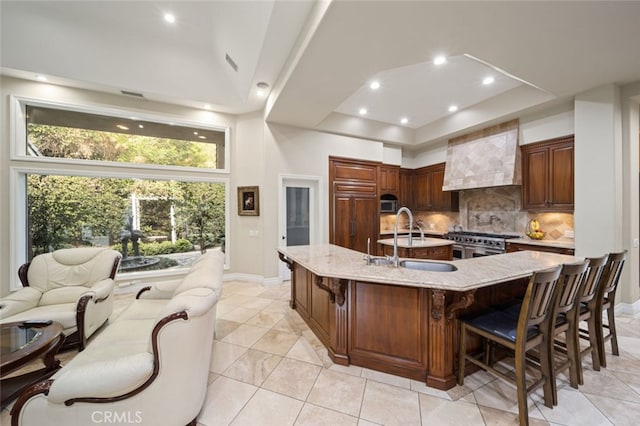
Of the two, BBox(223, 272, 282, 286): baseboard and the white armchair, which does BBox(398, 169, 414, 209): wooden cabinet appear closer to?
BBox(223, 272, 282, 286): baseboard

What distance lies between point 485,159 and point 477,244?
1712 millimetres

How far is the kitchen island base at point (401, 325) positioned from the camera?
6.35ft

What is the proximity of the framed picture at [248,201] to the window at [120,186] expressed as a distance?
0.35 m

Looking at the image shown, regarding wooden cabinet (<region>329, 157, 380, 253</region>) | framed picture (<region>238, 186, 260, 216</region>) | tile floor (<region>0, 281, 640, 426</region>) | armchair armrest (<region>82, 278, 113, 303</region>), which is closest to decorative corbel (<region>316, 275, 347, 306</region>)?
tile floor (<region>0, 281, 640, 426</region>)

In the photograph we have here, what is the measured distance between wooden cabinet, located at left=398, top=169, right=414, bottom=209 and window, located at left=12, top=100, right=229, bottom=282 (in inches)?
175

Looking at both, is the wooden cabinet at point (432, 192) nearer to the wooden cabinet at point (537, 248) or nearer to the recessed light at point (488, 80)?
the wooden cabinet at point (537, 248)

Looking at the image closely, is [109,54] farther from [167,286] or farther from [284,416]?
[284,416]

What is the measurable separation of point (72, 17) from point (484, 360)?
249 inches

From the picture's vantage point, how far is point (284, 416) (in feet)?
5.58

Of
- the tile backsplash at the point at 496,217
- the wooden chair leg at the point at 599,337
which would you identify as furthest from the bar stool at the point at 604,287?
the tile backsplash at the point at 496,217

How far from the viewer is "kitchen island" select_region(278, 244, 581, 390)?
185cm

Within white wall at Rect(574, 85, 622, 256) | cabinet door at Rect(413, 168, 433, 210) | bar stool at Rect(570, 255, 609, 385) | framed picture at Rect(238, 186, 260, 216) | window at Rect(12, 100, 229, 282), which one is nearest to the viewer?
bar stool at Rect(570, 255, 609, 385)

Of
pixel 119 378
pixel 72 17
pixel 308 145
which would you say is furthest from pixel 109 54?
pixel 119 378

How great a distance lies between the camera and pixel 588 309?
2.20 meters
